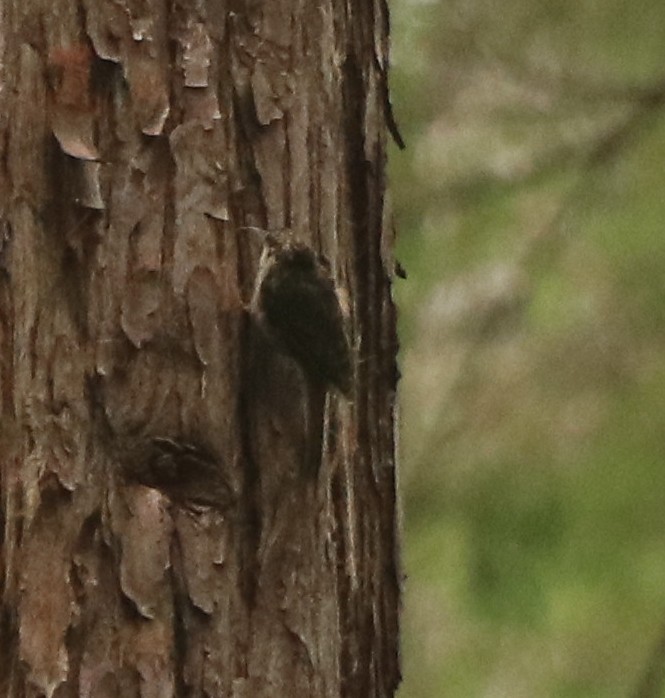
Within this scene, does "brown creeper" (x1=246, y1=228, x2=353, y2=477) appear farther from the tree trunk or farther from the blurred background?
the blurred background

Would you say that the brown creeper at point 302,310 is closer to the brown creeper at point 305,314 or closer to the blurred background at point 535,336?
the brown creeper at point 305,314

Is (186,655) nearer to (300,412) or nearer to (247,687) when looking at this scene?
(247,687)

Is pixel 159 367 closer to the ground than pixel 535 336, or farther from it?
closer to the ground

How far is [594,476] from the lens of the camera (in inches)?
87.7

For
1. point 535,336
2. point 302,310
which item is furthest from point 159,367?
point 535,336

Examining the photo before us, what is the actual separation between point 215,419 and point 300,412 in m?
0.08

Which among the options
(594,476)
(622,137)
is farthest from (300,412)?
(622,137)

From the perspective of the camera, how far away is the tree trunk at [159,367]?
917 mm

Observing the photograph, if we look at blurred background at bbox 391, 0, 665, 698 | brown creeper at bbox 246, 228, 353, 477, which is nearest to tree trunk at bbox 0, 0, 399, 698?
brown creeper at bbox 246, 228, 353, 477

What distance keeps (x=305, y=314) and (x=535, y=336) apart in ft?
4.91

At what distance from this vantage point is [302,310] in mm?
958

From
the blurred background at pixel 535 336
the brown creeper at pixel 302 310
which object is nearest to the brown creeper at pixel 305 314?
the brown creeper at pixel 302 310

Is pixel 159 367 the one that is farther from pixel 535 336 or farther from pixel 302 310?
pixel 535 336

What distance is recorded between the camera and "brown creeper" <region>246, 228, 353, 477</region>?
3.15 feet
